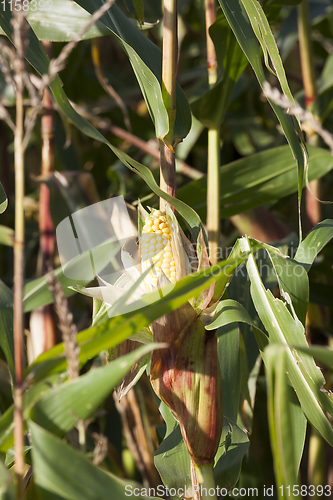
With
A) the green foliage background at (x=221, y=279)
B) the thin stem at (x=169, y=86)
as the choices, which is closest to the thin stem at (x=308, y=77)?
the green foliage background at (x=221, y=279)

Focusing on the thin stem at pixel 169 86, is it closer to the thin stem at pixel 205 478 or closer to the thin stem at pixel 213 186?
the thin stem at pixel 213 186

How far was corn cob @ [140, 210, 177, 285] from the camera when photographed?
311 mm

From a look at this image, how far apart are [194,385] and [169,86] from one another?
0.78 feet

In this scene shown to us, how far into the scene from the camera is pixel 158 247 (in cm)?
31

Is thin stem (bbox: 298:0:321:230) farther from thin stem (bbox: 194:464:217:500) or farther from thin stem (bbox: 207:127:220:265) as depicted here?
thin stem (bbox: 194:464:217:500)

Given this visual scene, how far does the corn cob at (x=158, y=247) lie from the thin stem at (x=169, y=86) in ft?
0.11

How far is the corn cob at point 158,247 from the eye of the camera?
1.02 ft

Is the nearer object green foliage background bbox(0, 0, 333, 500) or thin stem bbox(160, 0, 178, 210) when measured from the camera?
green foliage background bbox(0, 0, 333, 500)

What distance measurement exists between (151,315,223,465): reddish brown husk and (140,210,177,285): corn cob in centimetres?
5

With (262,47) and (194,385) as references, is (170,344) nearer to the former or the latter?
(194,385)

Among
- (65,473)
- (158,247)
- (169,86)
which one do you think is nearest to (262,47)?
(169,86)

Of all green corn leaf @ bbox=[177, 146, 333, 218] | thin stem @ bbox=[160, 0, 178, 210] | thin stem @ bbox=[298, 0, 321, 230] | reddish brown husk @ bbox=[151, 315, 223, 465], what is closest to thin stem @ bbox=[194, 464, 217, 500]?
reddish brown husk @ bbox=[151, 315, 223, 465]

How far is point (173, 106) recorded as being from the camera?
0.33 meters

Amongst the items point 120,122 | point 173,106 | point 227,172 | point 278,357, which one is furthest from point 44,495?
point 120,122
